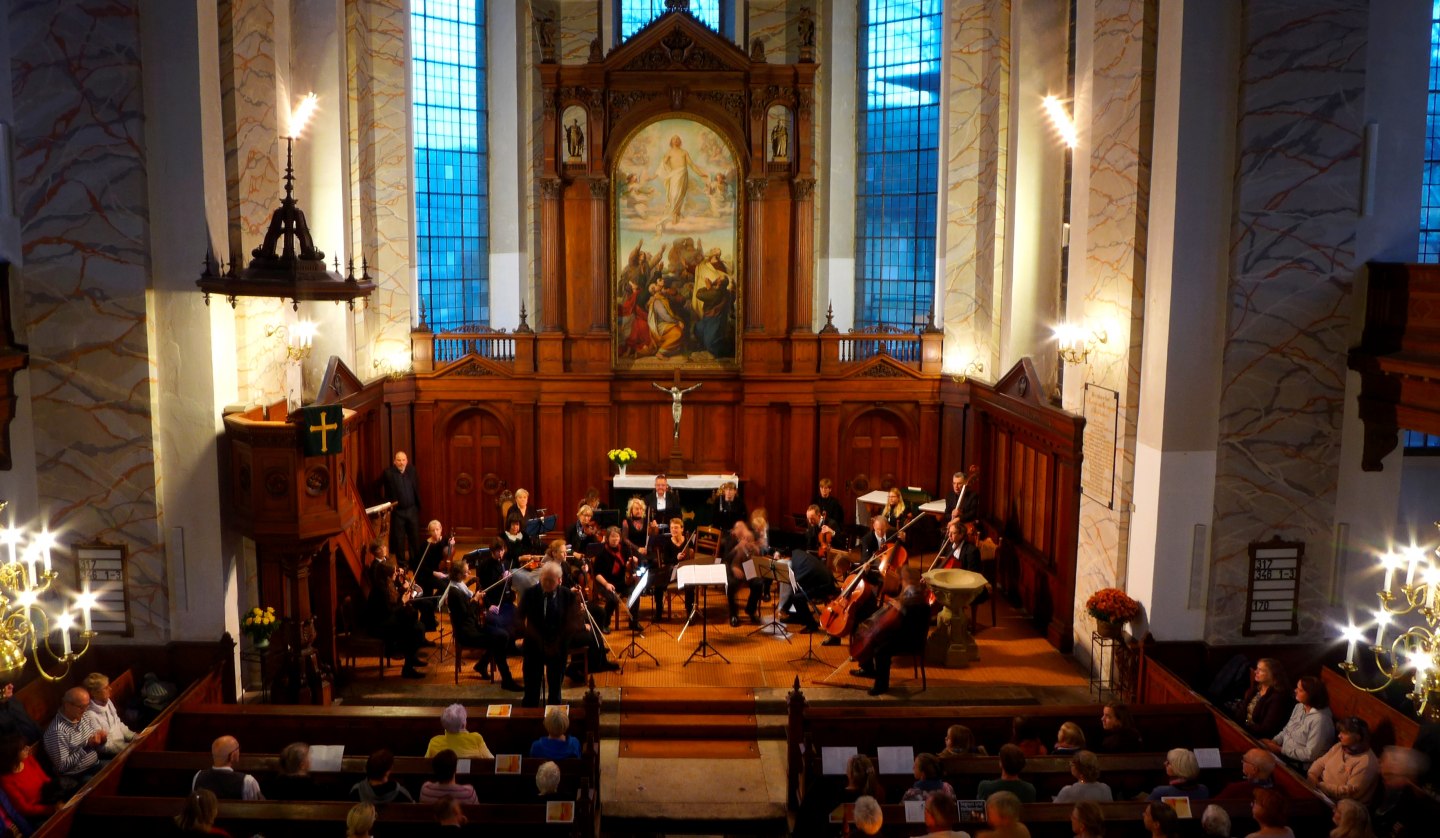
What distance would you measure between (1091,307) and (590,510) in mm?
6874

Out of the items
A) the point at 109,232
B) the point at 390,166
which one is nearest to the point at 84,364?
the point at 109,232

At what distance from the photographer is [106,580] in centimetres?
1230

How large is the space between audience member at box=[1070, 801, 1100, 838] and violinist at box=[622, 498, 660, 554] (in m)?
8.99

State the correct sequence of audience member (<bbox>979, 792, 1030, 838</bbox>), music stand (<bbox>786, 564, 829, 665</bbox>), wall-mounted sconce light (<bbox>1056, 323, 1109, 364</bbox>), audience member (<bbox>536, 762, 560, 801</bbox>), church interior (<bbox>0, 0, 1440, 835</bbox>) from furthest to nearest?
music stand (<bbox>786, 564, 829, 665</bbox>)
wall-mounted sconce light (<bbox>1056, 323, 1109, 364</bbox>)
church interior (<bbox>0, 0, 1440, 835</bbox>)
audience member (<bbox>536, 762, 560, 801</bbox>)
audience member (<bbox>979, 792, 1030, 838</bbox>)

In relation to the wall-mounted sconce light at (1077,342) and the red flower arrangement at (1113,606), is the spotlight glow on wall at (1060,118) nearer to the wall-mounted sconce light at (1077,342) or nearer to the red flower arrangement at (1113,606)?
the wall-mounted sconce light at (1077,342)

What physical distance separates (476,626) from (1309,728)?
859cm

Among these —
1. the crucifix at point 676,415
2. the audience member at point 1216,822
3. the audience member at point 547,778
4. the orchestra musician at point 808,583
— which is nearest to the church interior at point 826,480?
the audience member at point 547,778

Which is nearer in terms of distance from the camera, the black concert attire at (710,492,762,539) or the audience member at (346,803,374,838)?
the audience member at (346,803,374,838)

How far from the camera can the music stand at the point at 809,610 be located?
14.6m

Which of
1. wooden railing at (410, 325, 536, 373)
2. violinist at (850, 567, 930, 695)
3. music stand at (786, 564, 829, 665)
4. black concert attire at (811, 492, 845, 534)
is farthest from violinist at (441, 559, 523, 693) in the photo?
wooden railing at (410, 325, 536, 373)

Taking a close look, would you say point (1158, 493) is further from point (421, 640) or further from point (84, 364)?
point (84, 364)

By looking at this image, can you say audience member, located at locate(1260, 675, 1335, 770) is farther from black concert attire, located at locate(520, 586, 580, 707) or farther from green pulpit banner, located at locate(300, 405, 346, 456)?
green pulpit banner, located at locate(300, 405, 346, 456)

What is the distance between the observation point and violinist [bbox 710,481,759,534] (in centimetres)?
1741

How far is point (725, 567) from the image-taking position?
49.1 ft
